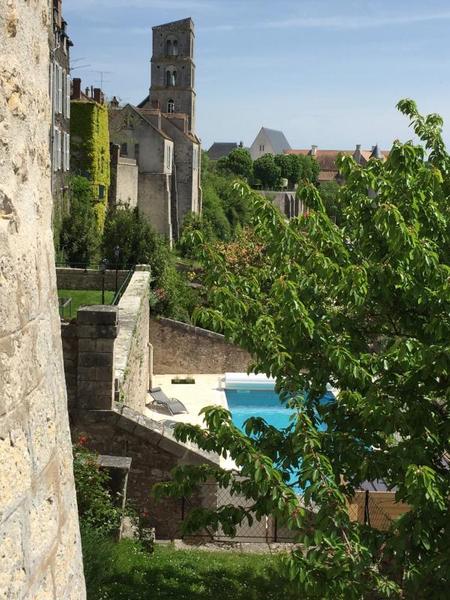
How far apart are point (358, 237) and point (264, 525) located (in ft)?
17.3

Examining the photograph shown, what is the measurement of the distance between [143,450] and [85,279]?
1562 cm

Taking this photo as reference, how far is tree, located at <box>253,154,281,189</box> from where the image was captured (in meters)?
99.8

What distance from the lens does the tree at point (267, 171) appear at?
327 feet

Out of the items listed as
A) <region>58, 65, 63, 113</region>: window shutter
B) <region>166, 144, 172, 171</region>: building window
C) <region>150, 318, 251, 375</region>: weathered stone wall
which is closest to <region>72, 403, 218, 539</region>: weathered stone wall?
<region>150, 318, 251, 375</region>: weathered stone wall

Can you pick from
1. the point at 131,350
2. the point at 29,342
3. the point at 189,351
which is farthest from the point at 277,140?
the point at 29,342

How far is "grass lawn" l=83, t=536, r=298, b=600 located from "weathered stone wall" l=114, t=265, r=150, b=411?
3.48 m

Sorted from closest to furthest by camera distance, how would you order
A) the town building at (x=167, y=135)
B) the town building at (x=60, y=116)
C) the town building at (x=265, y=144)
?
the town building at (x=60, y=116) → the town building at (x=167, y=135) → the town building at (x=265, y=144)

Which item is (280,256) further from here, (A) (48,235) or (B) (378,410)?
(A) (48,235)

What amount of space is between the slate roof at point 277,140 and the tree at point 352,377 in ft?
454

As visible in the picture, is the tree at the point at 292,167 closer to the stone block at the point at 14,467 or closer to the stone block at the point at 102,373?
the stone block at the point at 102,373

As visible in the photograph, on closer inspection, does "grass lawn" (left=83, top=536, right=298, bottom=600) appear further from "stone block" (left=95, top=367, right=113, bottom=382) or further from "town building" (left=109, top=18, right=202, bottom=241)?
"town building" (left=109, top=18, right=202, bottom=241)

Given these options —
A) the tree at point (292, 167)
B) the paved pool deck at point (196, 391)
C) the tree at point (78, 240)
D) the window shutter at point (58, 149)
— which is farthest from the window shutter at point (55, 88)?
the tree at point (292, 167)

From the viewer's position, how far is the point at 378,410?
6391 millimetres

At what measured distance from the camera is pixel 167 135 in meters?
53.7
